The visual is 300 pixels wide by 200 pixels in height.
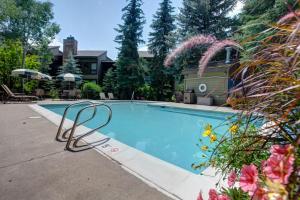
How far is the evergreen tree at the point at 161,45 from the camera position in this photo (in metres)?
21.2

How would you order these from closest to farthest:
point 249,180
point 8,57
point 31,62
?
point 249,180 < point 8,57 < point 31,62

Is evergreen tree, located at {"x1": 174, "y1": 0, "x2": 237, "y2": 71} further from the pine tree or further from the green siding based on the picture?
the green siding

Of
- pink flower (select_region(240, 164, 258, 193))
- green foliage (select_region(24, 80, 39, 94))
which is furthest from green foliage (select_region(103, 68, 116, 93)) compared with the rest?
pink flower (select_region(240, 164, 258, 193))

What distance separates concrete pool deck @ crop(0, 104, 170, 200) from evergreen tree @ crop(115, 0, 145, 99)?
16728 mm

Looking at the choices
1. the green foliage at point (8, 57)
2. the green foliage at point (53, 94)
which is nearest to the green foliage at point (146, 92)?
the green foliage at point (53, 94)

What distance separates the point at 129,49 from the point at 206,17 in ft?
30.1

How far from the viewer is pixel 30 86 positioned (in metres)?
17.7

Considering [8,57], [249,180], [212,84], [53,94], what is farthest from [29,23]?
[249,180]

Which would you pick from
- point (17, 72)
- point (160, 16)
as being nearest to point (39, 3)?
point (17, 72)

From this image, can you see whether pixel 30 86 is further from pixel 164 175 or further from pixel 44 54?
pixel 164 175

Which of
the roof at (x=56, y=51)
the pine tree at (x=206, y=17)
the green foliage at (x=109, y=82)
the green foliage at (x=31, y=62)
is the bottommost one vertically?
the green foliage at (x=109, y=82)

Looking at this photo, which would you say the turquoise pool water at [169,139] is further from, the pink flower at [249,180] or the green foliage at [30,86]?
the green foliage at [30,86]

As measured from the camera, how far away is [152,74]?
848 inches

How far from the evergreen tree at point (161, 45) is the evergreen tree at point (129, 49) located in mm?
1961
